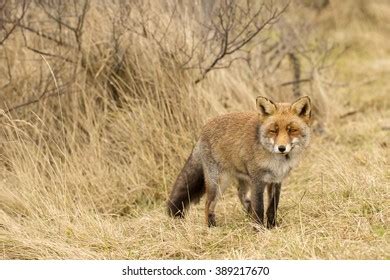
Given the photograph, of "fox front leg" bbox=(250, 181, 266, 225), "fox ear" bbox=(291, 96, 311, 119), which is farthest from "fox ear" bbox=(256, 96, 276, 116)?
"fox front leg" bbox=(250, 181, 266, 225)

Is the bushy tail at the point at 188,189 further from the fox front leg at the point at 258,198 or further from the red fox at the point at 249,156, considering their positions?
the fox front leg at the point at 258,198

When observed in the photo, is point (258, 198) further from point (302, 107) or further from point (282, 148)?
point (302, 107)

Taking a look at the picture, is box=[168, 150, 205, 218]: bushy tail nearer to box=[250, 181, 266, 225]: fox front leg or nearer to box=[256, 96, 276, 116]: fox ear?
box=[250, 181, 266, 225]: fox front leg

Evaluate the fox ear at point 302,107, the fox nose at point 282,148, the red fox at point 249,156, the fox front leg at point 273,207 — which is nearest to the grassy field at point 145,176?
the fox front leg at point 273,207

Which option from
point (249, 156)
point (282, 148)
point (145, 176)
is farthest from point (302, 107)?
point (145, 176)

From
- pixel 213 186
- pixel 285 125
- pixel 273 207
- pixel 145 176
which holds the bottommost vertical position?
pixel 145 176

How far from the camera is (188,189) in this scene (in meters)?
6.49

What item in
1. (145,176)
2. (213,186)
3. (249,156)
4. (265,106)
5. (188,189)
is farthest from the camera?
(145,176)

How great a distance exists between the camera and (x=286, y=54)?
1077 centimetres

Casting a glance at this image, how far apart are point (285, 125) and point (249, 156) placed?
1.61ft

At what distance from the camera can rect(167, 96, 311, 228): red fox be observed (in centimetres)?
564

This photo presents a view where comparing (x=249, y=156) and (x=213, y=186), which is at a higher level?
(x=249, y=156)
